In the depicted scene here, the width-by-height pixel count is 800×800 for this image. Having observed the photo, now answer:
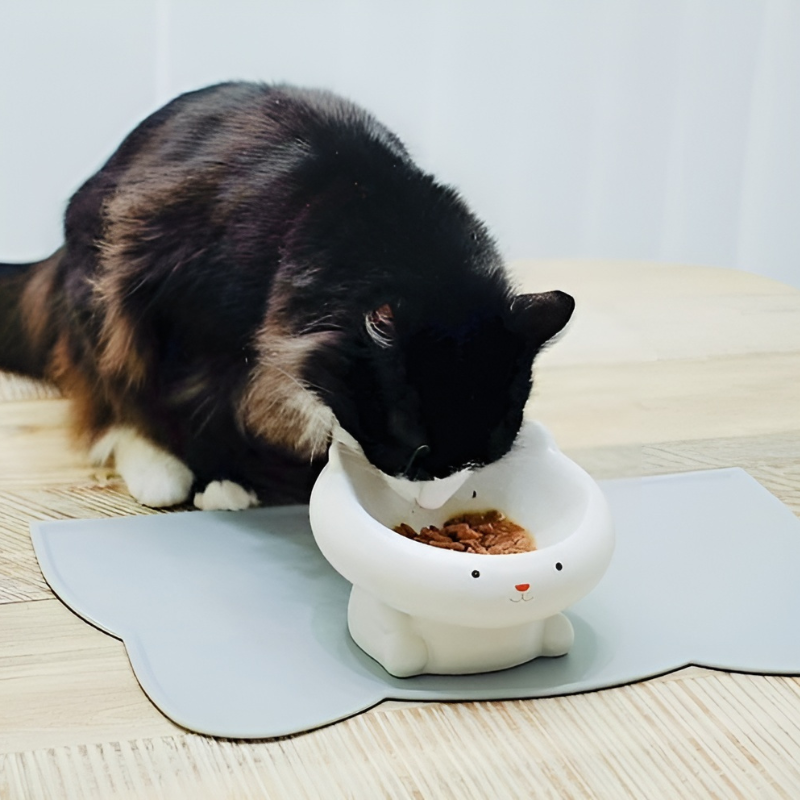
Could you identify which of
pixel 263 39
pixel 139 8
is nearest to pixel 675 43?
pixel 263 39

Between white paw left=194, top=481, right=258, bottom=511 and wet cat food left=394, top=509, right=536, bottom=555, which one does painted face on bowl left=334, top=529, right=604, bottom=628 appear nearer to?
wet cat food left=394, top=509, right=536, bottom=555

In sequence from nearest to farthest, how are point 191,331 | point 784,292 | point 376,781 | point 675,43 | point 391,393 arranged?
point 376,781 → point 391,393 → point 191,331 → point 675,43 → point 784,292

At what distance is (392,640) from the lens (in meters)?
1.09

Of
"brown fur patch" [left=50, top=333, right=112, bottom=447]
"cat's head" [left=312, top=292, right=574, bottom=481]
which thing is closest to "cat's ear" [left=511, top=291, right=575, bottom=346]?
"cat's head" [left=312, top=292, right=574, bottom=481]

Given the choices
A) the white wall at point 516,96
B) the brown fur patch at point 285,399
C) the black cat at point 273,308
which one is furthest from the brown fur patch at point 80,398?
the brown fur patch at point 285,399

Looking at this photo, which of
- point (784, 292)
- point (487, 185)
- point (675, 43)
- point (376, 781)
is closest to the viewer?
point (376, 781)

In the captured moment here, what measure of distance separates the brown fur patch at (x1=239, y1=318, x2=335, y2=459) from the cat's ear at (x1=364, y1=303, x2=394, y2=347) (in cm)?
9

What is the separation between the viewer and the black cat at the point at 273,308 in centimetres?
109

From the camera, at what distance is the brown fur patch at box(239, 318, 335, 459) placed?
1.18 metres

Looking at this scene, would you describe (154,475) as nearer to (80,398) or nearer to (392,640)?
(80,398)

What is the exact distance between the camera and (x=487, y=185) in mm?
1501

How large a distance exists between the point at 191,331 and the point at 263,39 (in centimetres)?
47

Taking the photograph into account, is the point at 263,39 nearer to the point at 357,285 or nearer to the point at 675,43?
the point at 357,285

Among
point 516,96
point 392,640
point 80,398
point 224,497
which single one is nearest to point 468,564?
point 392,640
